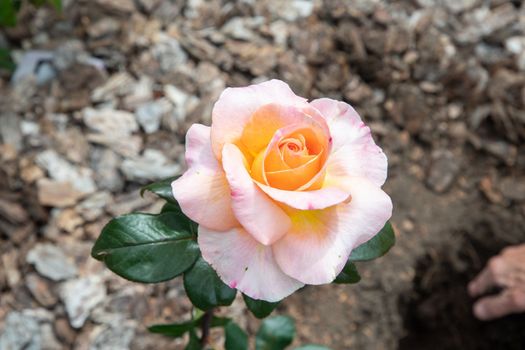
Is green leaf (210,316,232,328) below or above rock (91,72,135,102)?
below

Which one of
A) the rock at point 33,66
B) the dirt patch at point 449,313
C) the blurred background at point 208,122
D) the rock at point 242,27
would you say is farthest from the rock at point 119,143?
the dirt patch at point 449,313

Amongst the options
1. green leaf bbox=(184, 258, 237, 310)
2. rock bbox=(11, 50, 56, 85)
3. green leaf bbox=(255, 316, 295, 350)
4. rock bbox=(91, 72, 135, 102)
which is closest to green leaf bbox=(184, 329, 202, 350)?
green leaf bbox=(255, 316, 295, 350)

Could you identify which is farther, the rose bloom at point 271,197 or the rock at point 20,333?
the rock at point 20,333

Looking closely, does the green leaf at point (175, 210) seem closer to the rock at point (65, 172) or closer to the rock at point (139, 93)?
the rock at point (65, 172)

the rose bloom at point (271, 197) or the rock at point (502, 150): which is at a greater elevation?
the rose bloom at point (271, 197)

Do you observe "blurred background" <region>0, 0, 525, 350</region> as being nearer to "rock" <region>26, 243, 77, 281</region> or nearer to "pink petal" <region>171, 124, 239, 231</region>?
"rock" <region>26, 243, 77, 281</region>
